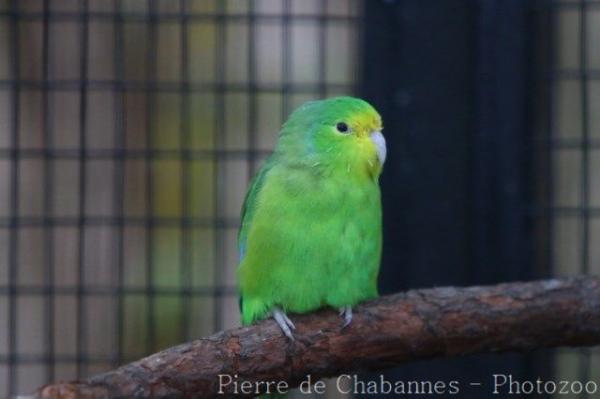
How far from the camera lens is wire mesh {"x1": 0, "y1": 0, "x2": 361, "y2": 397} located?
280cm

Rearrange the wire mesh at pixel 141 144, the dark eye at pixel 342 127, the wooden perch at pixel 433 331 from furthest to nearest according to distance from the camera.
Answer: the wire mesh at pixel 141 144 < the dark eye at pixel 342 127 < the wooden perch at pixel 433 331

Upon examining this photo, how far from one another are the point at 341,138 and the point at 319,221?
0.19 meters

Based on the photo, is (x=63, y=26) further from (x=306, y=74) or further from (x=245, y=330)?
(x=245, y=330)

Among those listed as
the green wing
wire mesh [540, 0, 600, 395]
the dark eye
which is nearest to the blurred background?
wire mesh [540, 0, 600, 395]

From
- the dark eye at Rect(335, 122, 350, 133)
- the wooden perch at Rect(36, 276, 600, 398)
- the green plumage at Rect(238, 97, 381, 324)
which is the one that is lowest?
the wooden perch at Rect(36, 276, 600, 398)

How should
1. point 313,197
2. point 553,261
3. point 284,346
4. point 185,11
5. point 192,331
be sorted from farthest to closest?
point 192,331
point 185,11
point 553,261
point 313,197
point 284,346

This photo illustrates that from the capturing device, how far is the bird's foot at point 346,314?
6.95 ft

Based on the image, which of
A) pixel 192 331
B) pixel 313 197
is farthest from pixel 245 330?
pixel 192 331

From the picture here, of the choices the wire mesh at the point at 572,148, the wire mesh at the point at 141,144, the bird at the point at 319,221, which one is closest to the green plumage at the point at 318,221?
the bird at the point at 319,221

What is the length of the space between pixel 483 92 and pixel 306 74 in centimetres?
63

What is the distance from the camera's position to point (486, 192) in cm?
243

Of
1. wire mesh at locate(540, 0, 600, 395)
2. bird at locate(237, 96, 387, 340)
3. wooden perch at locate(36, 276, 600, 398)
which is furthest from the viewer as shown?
wire mesh at locate(540, 0, 600, 395)

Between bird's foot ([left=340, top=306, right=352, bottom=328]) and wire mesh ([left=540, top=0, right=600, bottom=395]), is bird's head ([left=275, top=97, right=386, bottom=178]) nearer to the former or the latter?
bird's foot ([left=340, top=306, right=352, bottom=328])

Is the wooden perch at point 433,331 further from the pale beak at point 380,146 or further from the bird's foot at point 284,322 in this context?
the pale beak at point 380,146
